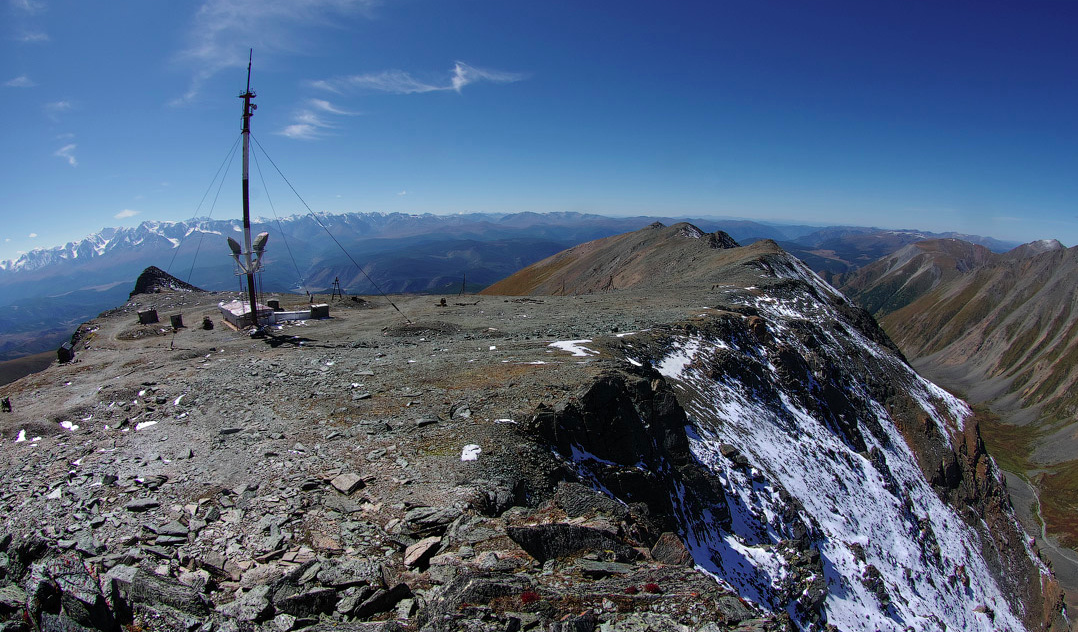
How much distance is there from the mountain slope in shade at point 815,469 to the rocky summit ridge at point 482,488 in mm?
194

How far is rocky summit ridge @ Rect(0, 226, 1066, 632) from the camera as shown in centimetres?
719

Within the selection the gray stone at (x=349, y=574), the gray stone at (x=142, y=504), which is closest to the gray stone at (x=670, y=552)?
the gray stone at (x=349, y=574)

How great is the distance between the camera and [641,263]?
79.8 meters

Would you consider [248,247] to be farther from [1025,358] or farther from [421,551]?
[1025,358]

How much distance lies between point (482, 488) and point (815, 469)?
78.1ft

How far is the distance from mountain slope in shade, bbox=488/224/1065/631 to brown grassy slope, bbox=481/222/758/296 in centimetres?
903

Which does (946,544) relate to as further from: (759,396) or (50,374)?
(50,374)

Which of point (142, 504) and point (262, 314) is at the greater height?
point (262, 314)

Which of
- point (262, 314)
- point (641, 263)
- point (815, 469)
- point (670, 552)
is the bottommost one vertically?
point (815, 469)

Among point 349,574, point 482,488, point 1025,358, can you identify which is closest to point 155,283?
point 482,488

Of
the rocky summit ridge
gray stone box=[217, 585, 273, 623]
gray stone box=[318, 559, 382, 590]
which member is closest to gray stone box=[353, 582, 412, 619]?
the rocky summit ridge

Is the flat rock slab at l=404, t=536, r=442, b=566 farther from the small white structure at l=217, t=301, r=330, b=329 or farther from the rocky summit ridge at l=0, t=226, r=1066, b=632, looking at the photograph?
the small white structure at l=217, t=301, r=330, b=329

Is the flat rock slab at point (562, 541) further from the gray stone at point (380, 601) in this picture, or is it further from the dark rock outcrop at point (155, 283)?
the dark rock outcrop at point (155, 283)

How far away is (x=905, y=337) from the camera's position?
189 metres
